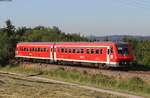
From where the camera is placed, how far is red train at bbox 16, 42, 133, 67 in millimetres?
26922

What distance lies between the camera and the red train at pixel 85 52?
2692 centimetres

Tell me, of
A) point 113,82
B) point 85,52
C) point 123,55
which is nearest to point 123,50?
point 123,55

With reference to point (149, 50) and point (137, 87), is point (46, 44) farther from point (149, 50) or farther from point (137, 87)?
point (137, 87)

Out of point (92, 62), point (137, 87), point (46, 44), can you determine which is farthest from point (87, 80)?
point (46, 44)

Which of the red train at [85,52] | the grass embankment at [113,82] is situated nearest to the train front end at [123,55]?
the red train at [85,52]

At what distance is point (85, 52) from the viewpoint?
30.4 m

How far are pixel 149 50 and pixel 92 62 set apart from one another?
27.9ft

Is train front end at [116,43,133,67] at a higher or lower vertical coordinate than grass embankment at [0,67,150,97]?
higher

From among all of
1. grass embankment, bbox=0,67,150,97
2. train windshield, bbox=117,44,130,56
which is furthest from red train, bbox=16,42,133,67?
grass embankment, bbox=0,67,150,97

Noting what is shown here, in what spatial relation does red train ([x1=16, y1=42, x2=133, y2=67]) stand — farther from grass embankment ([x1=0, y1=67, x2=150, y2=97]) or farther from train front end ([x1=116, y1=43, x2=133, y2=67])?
grass embankment ([x1=0, y1=67, x2=150, y2=97])

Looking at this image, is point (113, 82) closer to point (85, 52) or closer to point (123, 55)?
point (123, 55)

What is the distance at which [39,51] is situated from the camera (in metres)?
38.4

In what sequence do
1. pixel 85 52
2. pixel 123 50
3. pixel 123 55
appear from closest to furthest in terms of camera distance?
pixel 123 55 → pixel 123 50 → pixel 85 52

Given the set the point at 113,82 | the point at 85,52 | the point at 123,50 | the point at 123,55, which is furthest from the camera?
the point at 85,52
